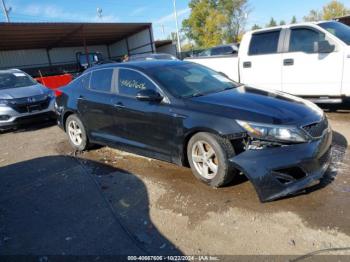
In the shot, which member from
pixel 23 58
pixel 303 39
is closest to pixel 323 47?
pixel 303 39

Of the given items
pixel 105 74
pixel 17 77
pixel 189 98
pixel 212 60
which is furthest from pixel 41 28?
pixel 189 98

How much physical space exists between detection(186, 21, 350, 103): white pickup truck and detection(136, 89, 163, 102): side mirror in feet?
11.0

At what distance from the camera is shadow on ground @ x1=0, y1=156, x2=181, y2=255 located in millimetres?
3320

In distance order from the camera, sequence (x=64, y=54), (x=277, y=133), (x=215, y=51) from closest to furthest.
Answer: (x=277, y=133) < (x=215, y=51) < (x=64, y=54)

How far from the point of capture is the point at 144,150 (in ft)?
16.3

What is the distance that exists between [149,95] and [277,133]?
1.78 m

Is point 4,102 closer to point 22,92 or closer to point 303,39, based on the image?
point 22,92

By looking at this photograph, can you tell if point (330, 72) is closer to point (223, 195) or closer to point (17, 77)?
point (223, 195)

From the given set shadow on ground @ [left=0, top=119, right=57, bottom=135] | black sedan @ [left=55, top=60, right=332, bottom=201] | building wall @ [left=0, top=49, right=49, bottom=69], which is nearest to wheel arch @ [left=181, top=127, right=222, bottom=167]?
black sedan @ [left=55, top=60, right=332, bottom=201]

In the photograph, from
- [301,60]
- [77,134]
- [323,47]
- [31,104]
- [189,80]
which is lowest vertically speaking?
[77,134]

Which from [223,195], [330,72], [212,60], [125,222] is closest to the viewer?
[125,222]

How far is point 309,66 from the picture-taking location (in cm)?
704

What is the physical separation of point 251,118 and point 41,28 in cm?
2521

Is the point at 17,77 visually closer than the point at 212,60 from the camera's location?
No
